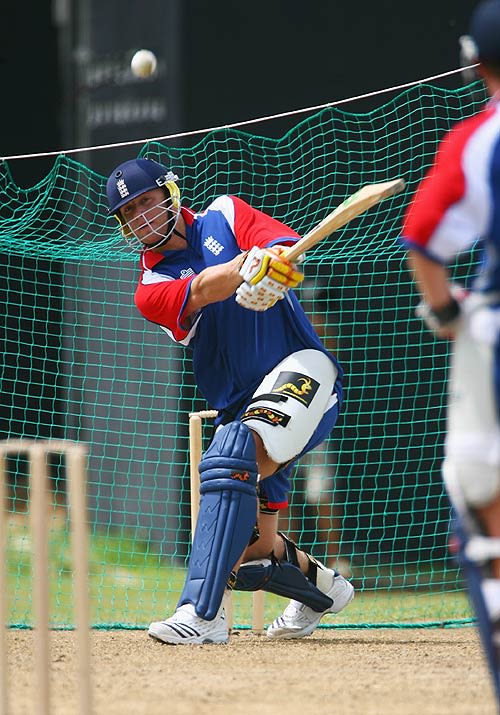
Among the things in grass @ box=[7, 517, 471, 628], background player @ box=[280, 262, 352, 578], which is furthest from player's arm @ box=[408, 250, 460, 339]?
background player @ box=[280, 262, 352, 578]

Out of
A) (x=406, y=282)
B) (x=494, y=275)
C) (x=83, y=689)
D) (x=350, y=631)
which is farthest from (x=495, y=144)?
(x=406, y=282)

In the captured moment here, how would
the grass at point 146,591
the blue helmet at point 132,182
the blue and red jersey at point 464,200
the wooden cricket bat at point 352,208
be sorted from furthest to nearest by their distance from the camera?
the grass at point 146,591, the blue helmet at point 132,182, the wooden cricket bat at point 352,208, the blue and red jersey at point 464,200

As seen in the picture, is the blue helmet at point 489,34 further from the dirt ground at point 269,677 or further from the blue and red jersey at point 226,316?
the blue and red jersey at point 226,316

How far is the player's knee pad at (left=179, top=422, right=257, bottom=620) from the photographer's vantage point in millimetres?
4578

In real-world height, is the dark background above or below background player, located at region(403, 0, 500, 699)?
above

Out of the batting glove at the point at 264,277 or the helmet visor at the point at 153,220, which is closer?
the batting glove at the point at 264,277

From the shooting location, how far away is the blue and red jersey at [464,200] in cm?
272

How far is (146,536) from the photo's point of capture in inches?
320

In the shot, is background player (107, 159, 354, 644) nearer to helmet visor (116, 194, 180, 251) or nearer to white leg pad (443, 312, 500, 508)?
helmet visor (116, 194, 180, 251)

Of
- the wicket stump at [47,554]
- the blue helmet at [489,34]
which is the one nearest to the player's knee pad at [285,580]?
the wicket stump at [47,554]

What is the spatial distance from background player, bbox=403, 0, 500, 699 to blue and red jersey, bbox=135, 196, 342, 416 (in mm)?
2023

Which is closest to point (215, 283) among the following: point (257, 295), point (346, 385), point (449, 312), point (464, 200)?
point (257, 295)

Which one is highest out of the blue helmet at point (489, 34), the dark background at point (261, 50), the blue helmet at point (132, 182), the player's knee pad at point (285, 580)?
the dark background at point (261, 50)

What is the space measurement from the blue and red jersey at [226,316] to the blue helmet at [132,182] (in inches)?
8.3
